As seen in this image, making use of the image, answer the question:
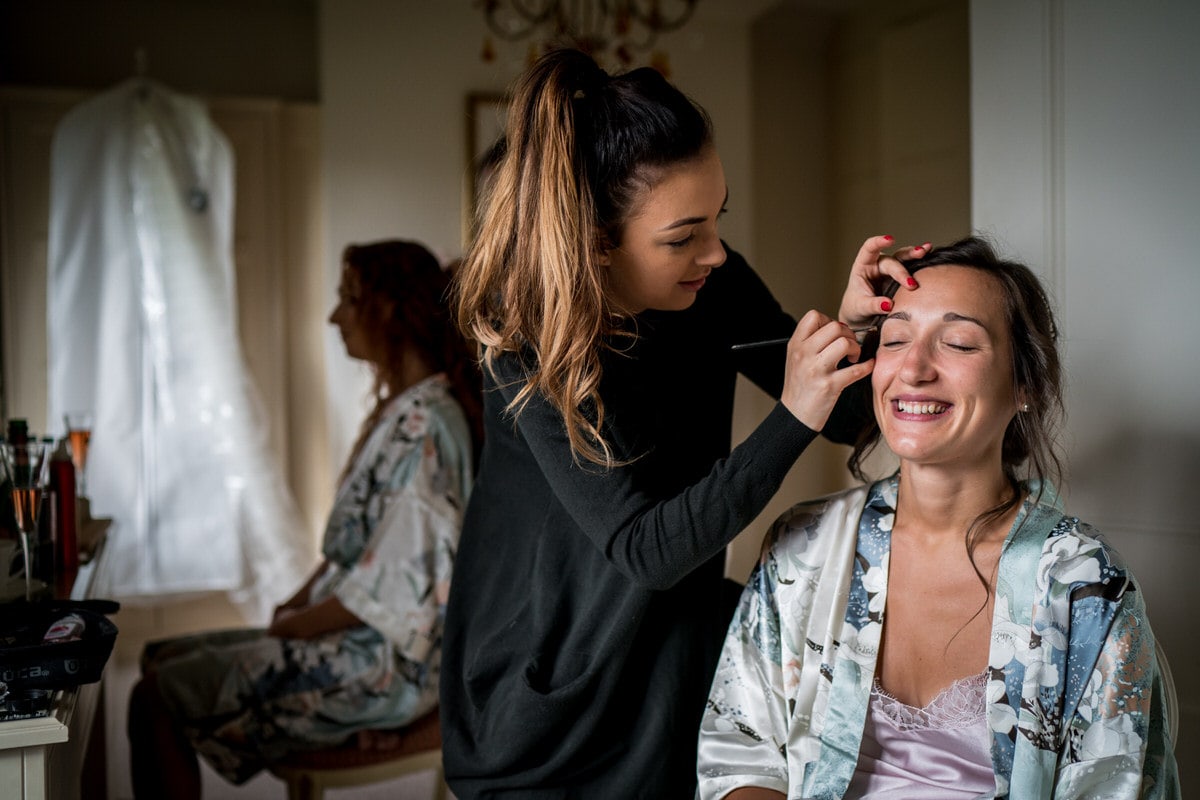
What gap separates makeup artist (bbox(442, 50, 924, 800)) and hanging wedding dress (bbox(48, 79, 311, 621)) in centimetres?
295

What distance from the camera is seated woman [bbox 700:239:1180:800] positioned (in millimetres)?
1289

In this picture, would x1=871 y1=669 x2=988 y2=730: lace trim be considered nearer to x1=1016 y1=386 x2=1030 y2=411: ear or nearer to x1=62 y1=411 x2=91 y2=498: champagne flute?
x1=1016 y1=386 x2=1030 y2=411: ear

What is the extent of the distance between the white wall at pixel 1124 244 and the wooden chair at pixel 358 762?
1.44 m

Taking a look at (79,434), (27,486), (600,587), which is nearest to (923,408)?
(600,587)

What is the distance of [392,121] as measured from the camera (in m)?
4.52

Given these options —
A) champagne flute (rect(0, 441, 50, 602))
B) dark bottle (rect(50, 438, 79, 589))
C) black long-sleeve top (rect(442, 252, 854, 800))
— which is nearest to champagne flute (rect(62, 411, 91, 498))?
dark bottle (rect(50, 438, 79, 589))

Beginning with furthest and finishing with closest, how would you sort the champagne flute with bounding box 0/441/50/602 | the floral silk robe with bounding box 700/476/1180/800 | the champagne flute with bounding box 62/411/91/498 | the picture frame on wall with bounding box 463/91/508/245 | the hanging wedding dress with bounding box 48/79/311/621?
the picture frame on wall with bounding box 463/91/508/245
the hanging wedding dress with bounding box 48/79/311/621
the champagne flute with bounding box 62/411/91/498
the champagne flute with bounding box 0/441/50/602
the floral silk robe with bounding box 700/476/1180/800

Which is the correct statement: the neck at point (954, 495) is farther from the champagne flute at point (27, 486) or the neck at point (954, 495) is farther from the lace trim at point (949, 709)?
the champagne flute at point (27, 486)

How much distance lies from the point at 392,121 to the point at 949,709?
3.77 metres

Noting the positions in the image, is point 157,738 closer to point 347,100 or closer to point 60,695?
point 60,695

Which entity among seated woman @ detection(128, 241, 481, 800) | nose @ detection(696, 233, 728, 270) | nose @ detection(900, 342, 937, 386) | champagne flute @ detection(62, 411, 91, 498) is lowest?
seated woman @ detection(128, 241, 481, 800)

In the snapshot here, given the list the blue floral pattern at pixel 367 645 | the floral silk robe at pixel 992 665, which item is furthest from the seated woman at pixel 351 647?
the floral silk robe at pixel 992 665

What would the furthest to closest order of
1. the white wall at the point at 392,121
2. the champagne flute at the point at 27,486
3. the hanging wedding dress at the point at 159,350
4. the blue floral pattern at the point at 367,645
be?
the white wall at the point at 392,121
the hanging wedding dress at the point at 159,350
the blue floral pattern at the point at 367,645
the champagne flute at the point at 27,486

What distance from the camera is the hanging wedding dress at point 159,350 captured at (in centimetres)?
414
